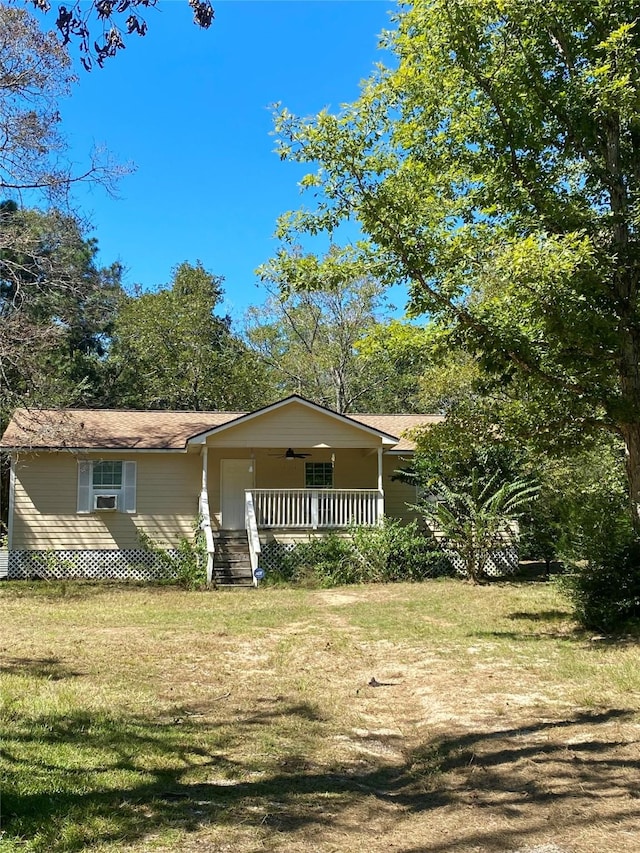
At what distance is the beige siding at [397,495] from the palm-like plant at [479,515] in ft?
8.30

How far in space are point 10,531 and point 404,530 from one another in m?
9.67

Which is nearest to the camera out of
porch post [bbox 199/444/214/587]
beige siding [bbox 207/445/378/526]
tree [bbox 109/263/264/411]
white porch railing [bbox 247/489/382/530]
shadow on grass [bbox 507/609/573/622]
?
shadow on grass [bbox 507/609/573/622]

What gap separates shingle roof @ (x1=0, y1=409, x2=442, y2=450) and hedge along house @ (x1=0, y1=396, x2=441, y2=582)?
5 centimetres

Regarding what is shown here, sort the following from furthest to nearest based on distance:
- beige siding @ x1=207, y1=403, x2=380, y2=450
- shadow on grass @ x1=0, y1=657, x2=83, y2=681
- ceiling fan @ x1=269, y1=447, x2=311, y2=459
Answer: ceiling fan @ x1=269, y1=447, x2=311, y2=459 → beige siding @ x1=207, y1=403, x2=380, y2=450 → shadow on grass @ x1=0, y1=657, x2=83, y2=681

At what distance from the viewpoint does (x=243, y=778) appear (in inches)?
183

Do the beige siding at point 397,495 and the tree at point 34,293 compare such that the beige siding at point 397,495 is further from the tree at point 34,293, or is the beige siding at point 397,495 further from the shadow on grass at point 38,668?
the shadow on grass at point 38,668

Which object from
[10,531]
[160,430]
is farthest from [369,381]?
[10,531]

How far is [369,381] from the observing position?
35.8 meters

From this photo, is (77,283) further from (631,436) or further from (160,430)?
(631,436)

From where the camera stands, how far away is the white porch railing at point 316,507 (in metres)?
17.4

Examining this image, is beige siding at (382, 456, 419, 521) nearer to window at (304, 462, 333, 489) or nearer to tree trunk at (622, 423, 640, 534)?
window at (304, 462, 333, 489)

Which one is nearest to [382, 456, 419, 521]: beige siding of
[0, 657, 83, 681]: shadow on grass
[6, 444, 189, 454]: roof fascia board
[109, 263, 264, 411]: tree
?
[6, 444, 189, 454]: roof fascia board

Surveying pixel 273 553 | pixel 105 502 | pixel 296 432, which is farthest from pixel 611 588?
pixel 105 502

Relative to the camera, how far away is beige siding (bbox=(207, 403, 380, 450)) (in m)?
17.6
